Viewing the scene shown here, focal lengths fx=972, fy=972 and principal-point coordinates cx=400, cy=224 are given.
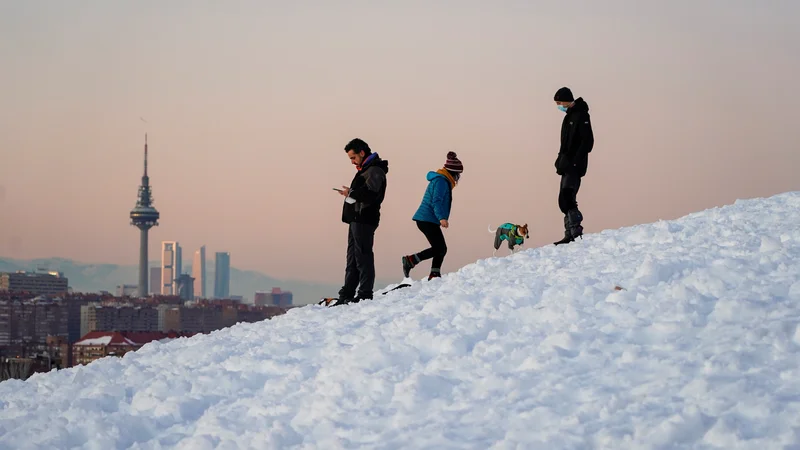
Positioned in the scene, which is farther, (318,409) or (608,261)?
(608,261)

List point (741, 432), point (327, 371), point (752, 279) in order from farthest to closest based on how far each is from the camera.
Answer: point (752, 279) < point (327, 371) < point (741, 432)

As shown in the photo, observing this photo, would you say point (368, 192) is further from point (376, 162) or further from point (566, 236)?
point (566, 236)

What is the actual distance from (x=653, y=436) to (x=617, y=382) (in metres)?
0.89

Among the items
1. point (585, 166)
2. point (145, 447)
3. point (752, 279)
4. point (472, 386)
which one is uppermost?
point (585, 166)

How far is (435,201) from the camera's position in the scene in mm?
13664

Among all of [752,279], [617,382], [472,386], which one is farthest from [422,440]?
[752,279]

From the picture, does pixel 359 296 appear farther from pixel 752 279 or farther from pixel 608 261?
pixel 752 279

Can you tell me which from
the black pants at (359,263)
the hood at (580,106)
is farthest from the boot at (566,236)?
the black pants at (359,263)

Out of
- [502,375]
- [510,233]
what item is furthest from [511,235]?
[502,375]

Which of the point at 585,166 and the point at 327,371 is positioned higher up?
the point at 585,166

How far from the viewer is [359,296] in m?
12.8

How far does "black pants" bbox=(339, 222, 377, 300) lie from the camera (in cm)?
1258

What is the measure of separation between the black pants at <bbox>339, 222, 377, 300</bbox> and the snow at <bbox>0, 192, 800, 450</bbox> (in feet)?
3.61

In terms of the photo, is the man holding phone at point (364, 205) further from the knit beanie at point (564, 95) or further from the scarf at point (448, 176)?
the knit beanie at point (564, 95)
